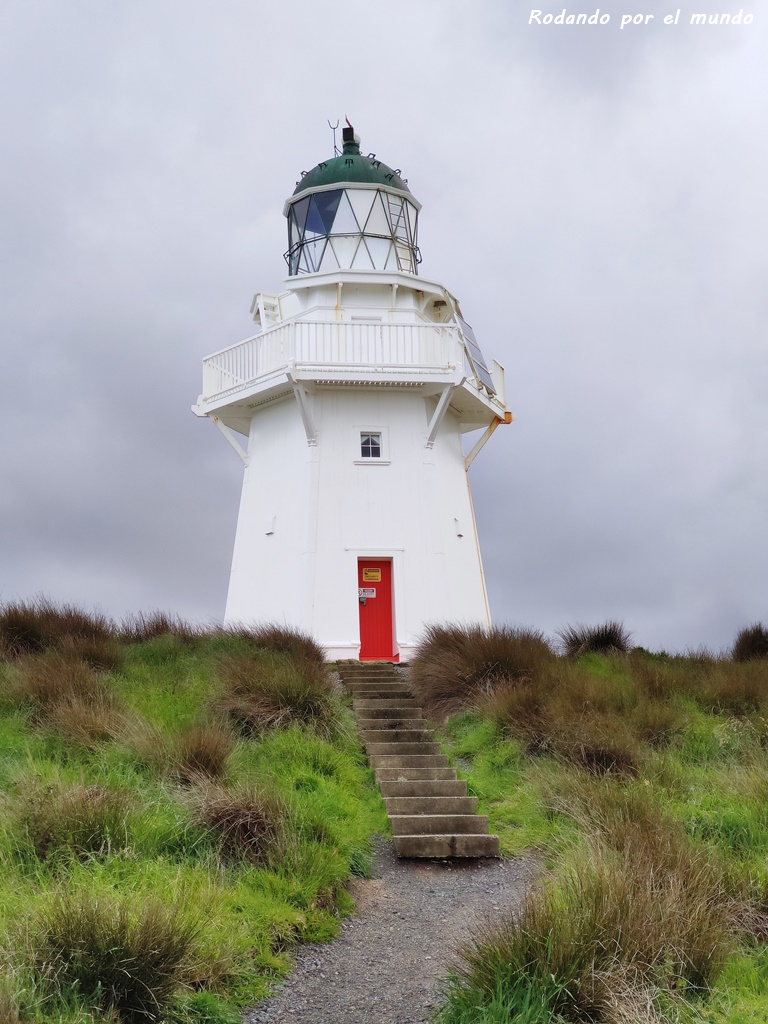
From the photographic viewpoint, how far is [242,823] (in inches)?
291

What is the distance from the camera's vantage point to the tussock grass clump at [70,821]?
21.8ft

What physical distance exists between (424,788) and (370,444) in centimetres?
958

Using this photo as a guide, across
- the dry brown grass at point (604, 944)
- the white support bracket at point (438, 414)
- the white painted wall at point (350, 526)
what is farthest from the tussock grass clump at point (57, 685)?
the white support bracket at point (438, 414)

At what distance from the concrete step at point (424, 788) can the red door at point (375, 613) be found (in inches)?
294

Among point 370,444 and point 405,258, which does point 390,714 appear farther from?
point 405,258

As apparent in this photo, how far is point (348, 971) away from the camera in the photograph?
6.44 metres

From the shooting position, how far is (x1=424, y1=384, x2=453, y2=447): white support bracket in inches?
719

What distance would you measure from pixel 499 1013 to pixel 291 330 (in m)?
14.9

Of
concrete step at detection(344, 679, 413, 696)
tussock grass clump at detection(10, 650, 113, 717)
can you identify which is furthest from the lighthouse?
tussock grass clump at detection(10, 650, 113, 717)

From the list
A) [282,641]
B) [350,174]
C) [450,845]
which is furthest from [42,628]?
[350,174]

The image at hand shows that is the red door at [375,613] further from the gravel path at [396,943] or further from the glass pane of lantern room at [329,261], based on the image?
the gravel path at [396,943]

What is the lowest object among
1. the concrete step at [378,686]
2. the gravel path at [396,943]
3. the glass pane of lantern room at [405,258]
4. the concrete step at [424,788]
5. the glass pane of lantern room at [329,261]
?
the gravel path at [396,943]

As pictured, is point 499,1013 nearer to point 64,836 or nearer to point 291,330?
point 64,836

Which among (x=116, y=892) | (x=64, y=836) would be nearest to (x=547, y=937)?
(x=116, y=892)
